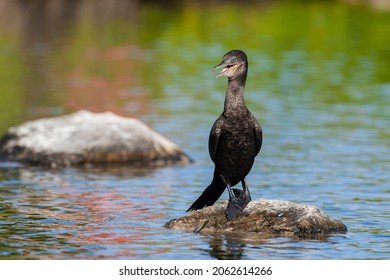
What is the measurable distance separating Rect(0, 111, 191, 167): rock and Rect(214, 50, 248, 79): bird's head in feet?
19.2

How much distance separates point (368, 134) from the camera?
2177cm

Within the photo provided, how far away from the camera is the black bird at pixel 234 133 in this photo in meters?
12.5

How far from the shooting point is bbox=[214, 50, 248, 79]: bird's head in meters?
12.5

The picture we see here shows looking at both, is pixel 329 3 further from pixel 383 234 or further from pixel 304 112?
pixel 383 234

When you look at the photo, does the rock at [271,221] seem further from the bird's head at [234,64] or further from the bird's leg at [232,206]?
the bird's head at [234,64]

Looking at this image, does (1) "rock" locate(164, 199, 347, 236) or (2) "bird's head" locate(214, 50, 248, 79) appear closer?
(2) "bird's head" locate(214, 50, 248, 79)

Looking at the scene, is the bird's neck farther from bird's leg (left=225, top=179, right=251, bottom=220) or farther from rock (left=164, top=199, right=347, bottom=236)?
rock (left=164, top=199, right=347, bottom=236)

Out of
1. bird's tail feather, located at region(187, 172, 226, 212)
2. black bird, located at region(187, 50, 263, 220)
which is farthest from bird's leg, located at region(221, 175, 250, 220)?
bird's tail feather, located at region(187, 172, 226, 212)

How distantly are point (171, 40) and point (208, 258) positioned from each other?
33.3 meters

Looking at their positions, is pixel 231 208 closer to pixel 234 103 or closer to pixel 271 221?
pixel 271 221

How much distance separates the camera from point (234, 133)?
1253cm

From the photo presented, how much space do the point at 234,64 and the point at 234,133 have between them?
75cm

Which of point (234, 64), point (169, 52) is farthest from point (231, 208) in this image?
point (169, 52)

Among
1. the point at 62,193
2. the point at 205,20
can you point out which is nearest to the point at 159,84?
the point at 62,193
